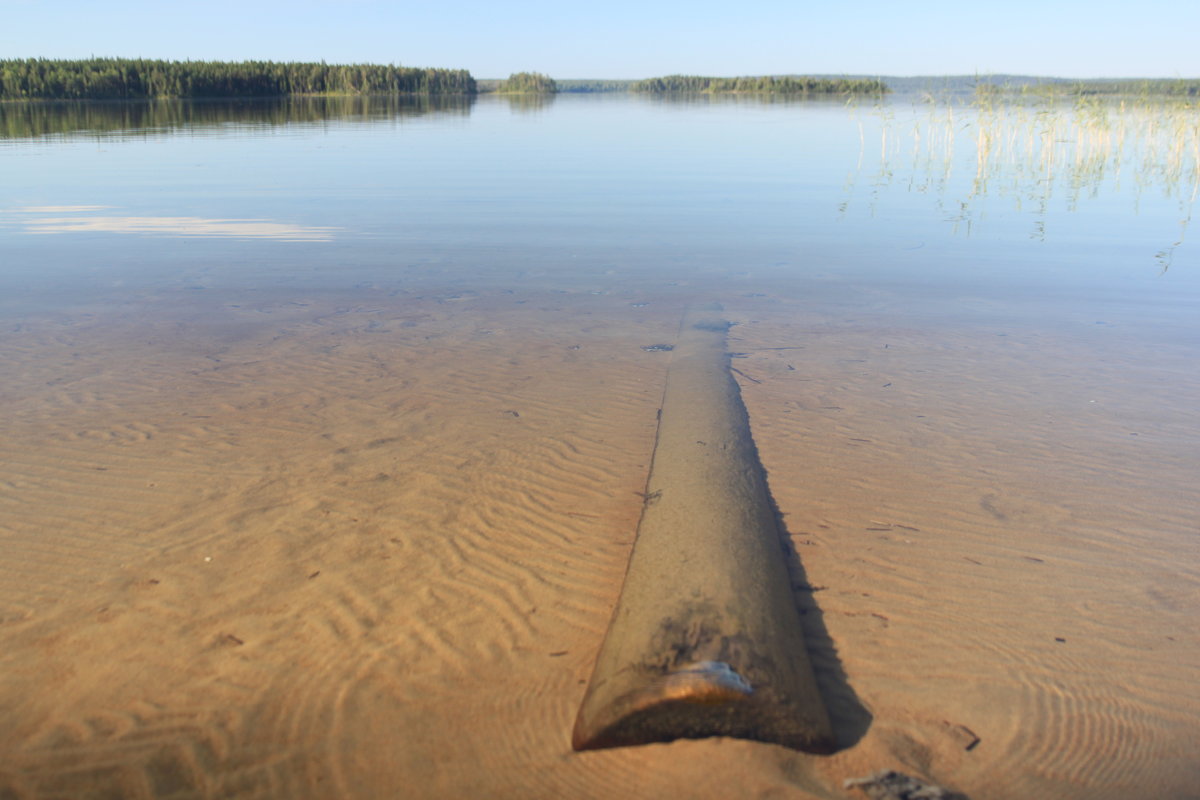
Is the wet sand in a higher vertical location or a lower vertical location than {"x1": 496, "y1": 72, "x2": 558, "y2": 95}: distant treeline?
lower

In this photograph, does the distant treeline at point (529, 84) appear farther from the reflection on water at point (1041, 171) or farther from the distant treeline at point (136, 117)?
the reflection on water at point (1041, 171)

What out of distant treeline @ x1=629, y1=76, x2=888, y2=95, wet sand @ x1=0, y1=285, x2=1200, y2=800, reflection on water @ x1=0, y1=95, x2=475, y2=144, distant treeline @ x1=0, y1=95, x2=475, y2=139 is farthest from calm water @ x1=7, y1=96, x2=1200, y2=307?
distant treeline @ x1=629, y1=76, x2=888, y2=95

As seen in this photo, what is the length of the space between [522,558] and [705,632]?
137cm

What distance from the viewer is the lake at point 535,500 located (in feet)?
10.3

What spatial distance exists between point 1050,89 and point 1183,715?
68.0 feet

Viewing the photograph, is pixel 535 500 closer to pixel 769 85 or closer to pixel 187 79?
pixel 187 79

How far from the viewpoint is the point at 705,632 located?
330 centimetres

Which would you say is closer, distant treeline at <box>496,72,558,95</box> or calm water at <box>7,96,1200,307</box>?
calm water at <box>7,96,1200,307</box>

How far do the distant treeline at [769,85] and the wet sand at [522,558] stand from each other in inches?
2273

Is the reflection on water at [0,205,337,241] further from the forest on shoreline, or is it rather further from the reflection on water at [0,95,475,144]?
the forest on shoreline

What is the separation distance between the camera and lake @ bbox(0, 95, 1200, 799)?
10.3 ft

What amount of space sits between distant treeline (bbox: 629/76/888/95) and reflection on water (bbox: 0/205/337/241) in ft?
175

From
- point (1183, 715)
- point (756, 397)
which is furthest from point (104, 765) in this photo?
point (756, 397)

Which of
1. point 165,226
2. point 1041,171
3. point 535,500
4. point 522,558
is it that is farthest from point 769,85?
point 522,558
